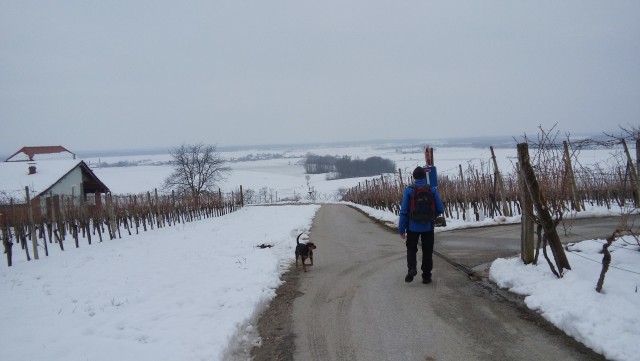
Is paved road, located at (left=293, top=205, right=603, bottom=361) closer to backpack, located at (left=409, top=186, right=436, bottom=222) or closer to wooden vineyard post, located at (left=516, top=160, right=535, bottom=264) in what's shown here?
wooden vineyard post, located at (left=516, top=160, right=535, bottom=264)

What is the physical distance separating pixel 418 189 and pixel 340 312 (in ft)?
7.92

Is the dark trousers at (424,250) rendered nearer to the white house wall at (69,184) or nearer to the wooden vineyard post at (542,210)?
the wooden vineyard post at (542,210)

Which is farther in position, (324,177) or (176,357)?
(324,177)

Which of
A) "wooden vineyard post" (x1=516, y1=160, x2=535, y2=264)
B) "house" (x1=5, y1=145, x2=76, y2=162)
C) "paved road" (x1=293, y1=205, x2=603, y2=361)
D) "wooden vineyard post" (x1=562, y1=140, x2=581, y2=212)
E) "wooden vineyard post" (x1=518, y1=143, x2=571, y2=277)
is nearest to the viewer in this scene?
"paved road" (x1=293, y1=205, x2=603, y2=361)

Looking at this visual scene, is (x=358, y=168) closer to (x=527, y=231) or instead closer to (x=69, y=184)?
(x=69, y=184)

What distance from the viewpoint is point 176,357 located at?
4.36 metres

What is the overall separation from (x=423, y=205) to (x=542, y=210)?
1.69 m

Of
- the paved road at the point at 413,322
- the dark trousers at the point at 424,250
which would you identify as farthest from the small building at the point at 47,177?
the dark trousers at the point at 424,250

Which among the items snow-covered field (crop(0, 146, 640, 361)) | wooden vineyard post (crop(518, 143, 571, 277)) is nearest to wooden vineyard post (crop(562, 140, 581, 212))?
wooden vineyard post (crop(518, 143, 571, 277))

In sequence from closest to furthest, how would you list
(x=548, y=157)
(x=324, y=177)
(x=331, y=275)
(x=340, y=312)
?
(x=340, y=312) < (x=548, y=157) < (x=331, y=275) < (x=324, y=177)

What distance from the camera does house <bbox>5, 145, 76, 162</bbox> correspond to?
178ft

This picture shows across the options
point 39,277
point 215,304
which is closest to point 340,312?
point 215,304

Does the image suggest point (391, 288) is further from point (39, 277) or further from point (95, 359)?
point (39, 277)

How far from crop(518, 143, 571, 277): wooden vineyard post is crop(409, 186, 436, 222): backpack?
142cm
